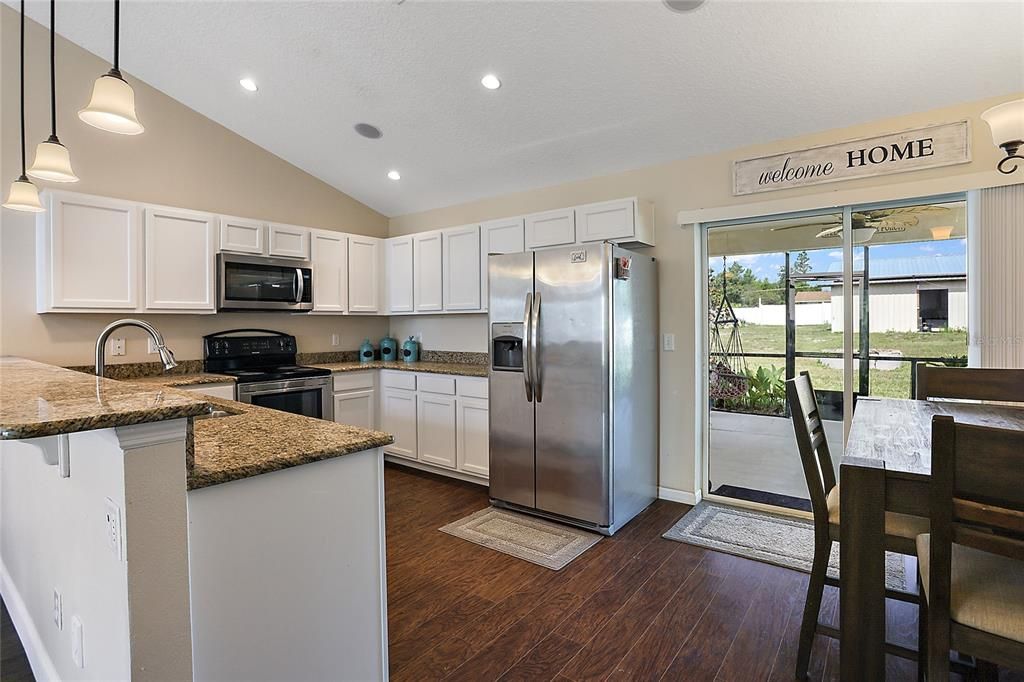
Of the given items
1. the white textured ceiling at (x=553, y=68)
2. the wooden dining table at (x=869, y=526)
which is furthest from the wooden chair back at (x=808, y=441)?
the white textured ceiling at (x=553, y=68)

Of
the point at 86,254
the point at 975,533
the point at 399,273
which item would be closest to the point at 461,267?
the point at 399,273

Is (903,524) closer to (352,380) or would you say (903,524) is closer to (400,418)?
(400,418)

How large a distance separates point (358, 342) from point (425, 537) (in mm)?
2705

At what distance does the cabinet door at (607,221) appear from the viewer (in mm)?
3609

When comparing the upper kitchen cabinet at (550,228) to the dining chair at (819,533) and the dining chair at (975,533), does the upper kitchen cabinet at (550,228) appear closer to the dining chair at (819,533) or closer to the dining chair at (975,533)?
the dining chair at (819,533)

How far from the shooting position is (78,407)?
1011mm

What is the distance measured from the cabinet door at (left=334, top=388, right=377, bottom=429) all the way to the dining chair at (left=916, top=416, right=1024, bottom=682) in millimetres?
3931

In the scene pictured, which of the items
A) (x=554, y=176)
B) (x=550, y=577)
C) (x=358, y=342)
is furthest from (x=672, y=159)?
(x=358, y=342)

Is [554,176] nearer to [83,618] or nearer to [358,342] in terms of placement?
[358,342]

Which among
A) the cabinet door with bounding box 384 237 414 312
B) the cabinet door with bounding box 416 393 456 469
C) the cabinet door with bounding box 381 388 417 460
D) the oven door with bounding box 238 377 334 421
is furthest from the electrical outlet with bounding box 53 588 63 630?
the cabinet door with bounding box 384 237 414 312

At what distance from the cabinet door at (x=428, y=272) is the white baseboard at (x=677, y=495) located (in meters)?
2.42

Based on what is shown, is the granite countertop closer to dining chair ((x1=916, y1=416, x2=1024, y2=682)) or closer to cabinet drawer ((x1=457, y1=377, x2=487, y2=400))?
dining chair ((x1=916, y1=416, x2=1024, y2=682))

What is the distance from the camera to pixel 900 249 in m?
3.09

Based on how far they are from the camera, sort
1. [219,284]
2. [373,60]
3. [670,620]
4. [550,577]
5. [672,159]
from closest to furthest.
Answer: [670,620] < [550,577] < [373,60] < [672,159] < [219,284]
